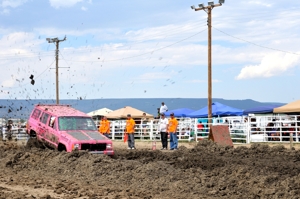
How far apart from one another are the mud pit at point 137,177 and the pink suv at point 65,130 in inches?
33.4

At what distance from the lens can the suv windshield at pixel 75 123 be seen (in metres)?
19.9

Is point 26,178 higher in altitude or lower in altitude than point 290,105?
lower

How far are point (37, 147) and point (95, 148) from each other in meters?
3.58

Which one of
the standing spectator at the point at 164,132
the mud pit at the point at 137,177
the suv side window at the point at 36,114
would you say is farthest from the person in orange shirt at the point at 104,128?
the mud pit at the point at 137,177

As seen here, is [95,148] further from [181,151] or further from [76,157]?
[181,151]

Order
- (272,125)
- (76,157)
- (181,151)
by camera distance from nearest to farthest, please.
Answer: (76,157)
(181,151)
(272,125)

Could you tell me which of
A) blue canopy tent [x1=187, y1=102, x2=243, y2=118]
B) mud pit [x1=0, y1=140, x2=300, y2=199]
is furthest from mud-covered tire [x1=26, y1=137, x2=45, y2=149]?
blue canopy tent [x1=187, y1=102, x2=243, y2=118]

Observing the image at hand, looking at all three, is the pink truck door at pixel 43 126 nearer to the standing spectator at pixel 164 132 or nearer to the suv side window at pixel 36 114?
the suv side window at pixel 36 114

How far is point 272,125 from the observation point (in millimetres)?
29484

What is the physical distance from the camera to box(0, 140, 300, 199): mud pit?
12.3 metres

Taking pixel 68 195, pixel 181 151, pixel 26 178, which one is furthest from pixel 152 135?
pixel 68 195

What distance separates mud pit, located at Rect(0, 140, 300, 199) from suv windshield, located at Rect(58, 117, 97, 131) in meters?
1.37

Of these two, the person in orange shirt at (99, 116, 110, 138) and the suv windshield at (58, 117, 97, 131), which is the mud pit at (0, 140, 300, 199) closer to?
the suv windshield at (58, 117, 97, 131)

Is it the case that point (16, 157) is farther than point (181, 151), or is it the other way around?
point (181, 151)
